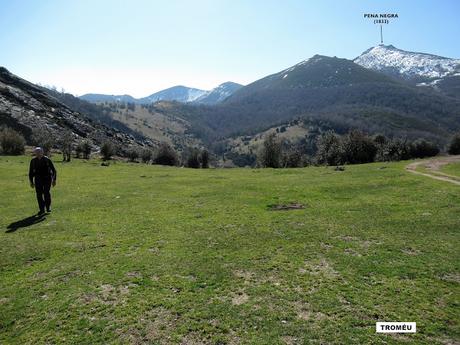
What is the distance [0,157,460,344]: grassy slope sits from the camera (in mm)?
10094

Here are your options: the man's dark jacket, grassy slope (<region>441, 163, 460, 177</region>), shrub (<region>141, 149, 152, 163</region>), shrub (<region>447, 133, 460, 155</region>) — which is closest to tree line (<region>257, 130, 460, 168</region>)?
shrub (<region>447, 133, 460, 155</region>)

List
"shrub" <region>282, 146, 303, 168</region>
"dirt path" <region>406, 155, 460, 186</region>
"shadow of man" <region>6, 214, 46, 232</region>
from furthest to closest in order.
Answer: "shrub" <region>282, 146, 303, 168</region>
"dirt path" <region>406, 155, 460, 186</region>
"shadow of man" <region>6, 214, 46, 232</region>

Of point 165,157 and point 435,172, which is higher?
point 165,157

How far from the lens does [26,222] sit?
22281 mm

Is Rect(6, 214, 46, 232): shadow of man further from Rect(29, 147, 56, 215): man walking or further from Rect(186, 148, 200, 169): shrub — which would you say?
Rect(186, 148, 200, 169): shrub

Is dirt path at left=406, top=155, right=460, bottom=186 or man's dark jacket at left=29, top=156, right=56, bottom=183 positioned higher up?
man's dark jacket at left=29, top=156, right=56, bottom=183

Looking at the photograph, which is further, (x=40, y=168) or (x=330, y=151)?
(x=330, y=151)

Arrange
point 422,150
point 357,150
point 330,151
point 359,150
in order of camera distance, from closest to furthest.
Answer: point 359,150
point 357,150
point 422,150
point 330,151

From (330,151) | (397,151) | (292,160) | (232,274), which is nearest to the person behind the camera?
(232,274)

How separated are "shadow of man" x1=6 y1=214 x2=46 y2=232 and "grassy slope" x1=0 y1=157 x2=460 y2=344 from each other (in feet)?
1.47

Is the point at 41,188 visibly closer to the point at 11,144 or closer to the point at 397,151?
the point at 11,144

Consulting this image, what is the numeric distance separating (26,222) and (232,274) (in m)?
15.6

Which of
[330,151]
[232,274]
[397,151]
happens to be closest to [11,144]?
[330,151]

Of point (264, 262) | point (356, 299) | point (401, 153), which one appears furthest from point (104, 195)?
point (401, 153)
